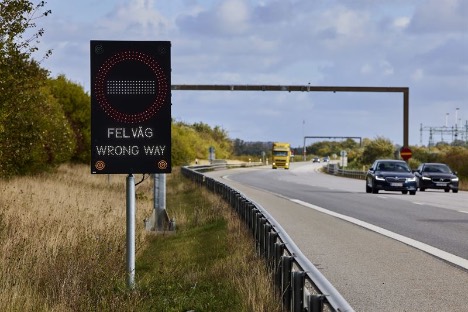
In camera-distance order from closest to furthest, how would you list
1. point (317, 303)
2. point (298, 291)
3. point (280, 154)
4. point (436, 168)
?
point (317, 303) → point (298, 291) → point (436, 168) → point (280, 154)

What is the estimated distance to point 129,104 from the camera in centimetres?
980

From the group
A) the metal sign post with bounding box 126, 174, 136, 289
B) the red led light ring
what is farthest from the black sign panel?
the metal sign post with bounding box 126, 174, 136, 289

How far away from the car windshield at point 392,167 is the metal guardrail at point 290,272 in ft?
77.1

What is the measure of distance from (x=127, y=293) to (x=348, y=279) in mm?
3023

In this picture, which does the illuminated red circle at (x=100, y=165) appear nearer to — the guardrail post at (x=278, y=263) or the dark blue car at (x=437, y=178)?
the guardrail post at (x=278, y=263)

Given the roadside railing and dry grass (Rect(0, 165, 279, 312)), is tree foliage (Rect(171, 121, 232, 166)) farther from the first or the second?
dry grass (Rect(0, 165, 279, 312))

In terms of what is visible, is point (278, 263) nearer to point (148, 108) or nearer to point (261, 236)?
point (148, 108)

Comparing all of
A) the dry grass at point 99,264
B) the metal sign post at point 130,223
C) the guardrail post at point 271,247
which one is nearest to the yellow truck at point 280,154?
the dry grass at point 99,264

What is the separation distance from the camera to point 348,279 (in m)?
11.1

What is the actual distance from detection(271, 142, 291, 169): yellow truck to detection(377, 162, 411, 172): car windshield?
2534 inches

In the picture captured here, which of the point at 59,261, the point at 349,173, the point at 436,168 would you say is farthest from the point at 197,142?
the point at 59,261

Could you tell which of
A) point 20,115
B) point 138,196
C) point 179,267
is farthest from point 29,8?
point 138,196

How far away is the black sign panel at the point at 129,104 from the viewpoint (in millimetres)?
9781

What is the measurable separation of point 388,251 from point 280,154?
90.7 meters
